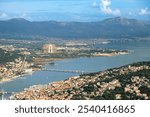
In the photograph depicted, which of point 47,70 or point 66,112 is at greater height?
point 66,112

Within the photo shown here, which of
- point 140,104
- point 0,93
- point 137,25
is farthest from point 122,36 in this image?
point 140,104

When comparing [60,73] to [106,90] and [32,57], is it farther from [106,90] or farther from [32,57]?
[106,90]

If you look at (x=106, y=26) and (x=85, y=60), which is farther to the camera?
(x=106, y=26)

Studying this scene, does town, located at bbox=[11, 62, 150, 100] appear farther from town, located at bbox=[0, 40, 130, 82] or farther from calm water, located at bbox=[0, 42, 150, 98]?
town, located at bbox=[0, 40, 130, 82]

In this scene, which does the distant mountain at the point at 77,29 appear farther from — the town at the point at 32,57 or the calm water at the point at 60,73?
the calm water at the point at 60,73

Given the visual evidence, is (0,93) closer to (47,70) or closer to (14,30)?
(47,70)

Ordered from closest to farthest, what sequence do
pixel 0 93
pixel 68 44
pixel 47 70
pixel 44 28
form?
pixel 0 93
pixel 47 70
pixel 68 44
pixel 44 28

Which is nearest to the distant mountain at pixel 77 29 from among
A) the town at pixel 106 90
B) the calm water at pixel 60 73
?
the calm water at pixel 60 73

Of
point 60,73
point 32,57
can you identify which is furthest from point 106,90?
point 32,57
